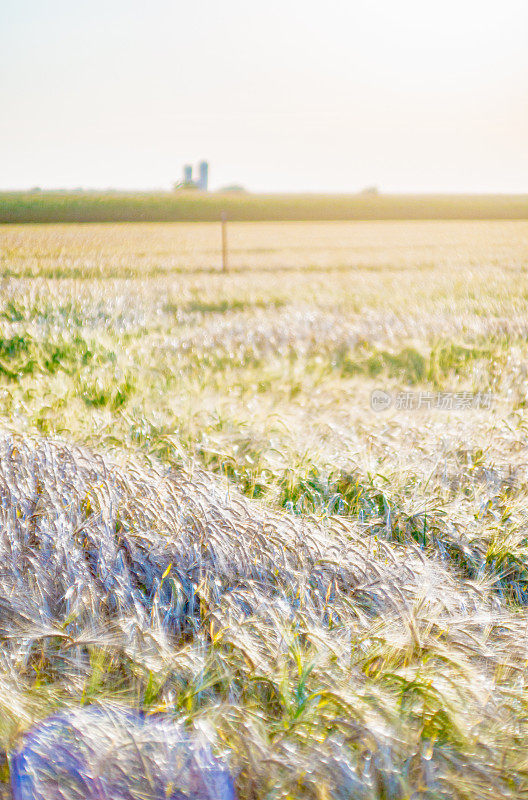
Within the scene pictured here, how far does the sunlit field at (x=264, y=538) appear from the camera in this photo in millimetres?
1729

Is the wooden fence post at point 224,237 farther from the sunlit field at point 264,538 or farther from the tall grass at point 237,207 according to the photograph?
the sunlit field at point 264,538

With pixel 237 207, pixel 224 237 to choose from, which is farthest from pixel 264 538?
pixel 237 207

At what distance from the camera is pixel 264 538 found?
8.58ft

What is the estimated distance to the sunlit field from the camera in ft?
5.67

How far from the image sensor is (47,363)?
17.4 feet

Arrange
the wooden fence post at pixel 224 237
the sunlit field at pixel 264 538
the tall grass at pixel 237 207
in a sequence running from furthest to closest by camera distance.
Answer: the wooden fence post at pixel 224 237
the tall grass at pixel 237 207
the sunlit field at pixel 264 538

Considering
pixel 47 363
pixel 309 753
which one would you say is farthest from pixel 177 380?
pixel 309 753

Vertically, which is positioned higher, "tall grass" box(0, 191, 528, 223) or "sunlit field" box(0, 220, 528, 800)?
"tall grass" box(0, 191, 528, 223)

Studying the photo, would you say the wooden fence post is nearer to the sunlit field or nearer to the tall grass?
the tall grass

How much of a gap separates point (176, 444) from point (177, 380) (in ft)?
5.37

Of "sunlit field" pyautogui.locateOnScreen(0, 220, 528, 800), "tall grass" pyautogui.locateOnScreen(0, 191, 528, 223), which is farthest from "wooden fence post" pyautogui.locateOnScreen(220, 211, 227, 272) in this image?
"sunlit field" pyautogui.locateOnScreen(0, 220, 528, 800)

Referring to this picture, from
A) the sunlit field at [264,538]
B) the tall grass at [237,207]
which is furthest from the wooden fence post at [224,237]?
the sunlit field at [264,538]

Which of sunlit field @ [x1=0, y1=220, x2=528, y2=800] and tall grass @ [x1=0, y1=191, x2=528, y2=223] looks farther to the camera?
tall grass @ [x1=0, y1=191, x2=528, y2=223]

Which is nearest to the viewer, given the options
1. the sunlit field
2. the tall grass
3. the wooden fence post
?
the sunlit field
